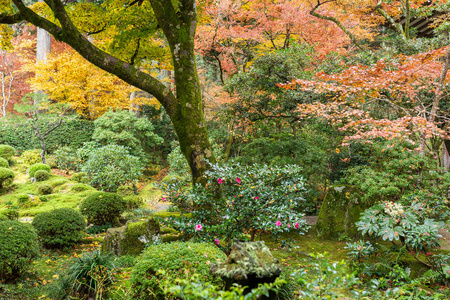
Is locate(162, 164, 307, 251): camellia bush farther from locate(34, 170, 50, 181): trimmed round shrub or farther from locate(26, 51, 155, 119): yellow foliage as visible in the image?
locate(26, 51, 155, 119): yellow foliage

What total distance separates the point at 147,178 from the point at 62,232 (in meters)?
7.94

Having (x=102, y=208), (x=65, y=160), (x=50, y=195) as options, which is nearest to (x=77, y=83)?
(x=65, y=160)

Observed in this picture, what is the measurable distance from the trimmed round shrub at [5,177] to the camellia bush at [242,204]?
25.4ft

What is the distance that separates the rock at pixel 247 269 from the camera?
5.98 feet

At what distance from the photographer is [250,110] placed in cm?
706

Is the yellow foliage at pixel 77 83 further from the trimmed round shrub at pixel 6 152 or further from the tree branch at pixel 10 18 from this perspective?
the tree branch at pixel 10 18

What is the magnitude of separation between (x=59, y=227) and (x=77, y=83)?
27.9 ft

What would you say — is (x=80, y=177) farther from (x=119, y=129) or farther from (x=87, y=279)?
(x=87, y=279)

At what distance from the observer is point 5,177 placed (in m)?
8.52

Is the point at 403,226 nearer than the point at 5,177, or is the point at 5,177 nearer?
the point at 403,226

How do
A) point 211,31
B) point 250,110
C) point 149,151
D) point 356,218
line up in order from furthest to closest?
point 149,151
point 211,31
point 250,110
point 356,218

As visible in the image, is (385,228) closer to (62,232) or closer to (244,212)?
(244,212)

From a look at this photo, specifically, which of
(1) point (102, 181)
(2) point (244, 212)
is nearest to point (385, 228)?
(2) point (244, 212)

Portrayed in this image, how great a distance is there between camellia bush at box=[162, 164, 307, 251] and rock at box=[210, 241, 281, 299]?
1159 mm
